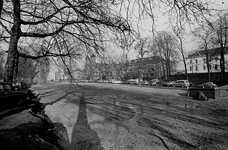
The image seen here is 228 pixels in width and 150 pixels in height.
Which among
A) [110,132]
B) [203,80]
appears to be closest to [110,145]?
[110,132]

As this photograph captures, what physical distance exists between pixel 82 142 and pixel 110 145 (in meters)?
0.98

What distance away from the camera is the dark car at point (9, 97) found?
25.1 ft


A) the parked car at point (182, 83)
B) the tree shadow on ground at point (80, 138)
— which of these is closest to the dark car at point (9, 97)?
the tree shadow on ground at point (80, 138)

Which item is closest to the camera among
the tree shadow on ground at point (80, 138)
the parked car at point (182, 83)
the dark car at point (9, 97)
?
the tree shadow on ground at point (80, 138)

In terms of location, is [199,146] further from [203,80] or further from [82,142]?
[203,80]

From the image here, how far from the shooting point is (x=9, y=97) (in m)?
8.15

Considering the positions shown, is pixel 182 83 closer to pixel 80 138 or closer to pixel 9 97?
pixel 80 138

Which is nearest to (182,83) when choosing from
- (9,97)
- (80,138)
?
(80,138)

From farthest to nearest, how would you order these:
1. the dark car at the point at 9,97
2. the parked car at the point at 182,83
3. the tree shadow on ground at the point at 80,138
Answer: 1. the parked car at the point at 182,83
2. the dark car at the point at 9,97
3. the tree shadow on ground at the point at 80,138

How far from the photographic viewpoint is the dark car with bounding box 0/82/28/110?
25.1 ft

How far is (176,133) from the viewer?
5.18 metres

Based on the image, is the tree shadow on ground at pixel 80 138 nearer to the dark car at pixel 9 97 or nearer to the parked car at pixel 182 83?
the dark car at pixel 9 97

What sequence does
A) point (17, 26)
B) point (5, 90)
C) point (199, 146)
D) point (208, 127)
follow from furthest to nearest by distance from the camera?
point (5, 90) → point (17, 26) → point (208, 127) → point (199, 146)

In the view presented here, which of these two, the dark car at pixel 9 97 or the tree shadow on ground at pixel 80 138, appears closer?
the tree shadow on ground at pixel 80 138
